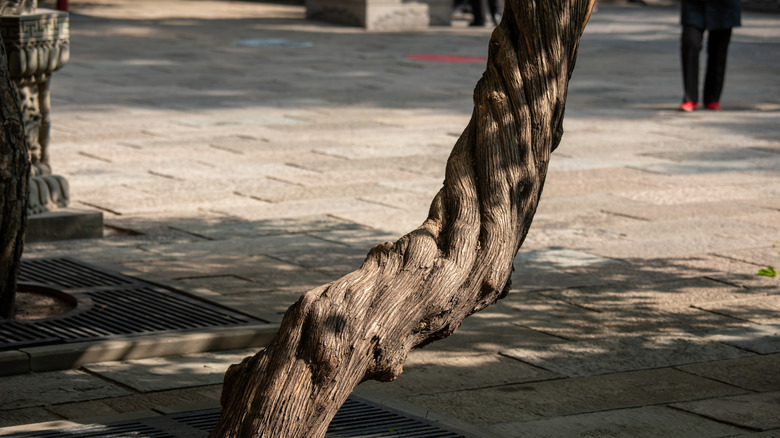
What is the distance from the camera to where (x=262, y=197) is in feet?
30.6

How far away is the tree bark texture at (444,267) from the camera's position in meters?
3.52

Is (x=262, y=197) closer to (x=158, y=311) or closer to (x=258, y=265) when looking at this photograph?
(x=258, y=265)

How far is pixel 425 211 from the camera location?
29.0 ft

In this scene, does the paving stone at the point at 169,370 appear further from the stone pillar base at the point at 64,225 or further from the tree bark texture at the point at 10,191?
the stone pillar base at the point at 64,225

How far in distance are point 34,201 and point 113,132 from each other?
162 inches

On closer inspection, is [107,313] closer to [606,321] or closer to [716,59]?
[606,321]

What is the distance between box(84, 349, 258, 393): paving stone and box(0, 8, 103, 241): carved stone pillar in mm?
2507

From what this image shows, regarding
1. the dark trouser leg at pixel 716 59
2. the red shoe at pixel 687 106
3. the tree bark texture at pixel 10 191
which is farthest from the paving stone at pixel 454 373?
the red shoe at pixel 687 106

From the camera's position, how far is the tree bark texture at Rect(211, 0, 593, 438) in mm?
3516

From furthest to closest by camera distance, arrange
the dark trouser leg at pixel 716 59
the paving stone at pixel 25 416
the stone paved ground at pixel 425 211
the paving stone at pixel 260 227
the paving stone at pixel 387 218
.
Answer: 1. the dark trouser leg at pixel 716 59
2. the paving stone at pixel 387 218
3. the paving stone at pixel 260 227
4. the stone paved ground at pixel 425 211
5. the paving stone at pixel 25 416

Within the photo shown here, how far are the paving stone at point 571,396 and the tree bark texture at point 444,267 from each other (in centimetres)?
106

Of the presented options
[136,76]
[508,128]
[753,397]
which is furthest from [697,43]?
[508,128]

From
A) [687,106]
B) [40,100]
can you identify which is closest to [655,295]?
[40,100]

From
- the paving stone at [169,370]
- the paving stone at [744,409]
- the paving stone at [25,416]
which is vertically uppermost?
the paving stone at [744,409]
